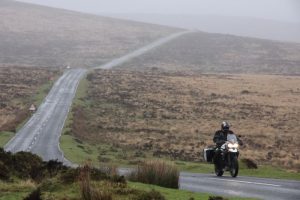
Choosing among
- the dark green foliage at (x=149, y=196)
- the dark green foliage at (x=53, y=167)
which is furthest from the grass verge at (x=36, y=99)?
the dark green foliage at (x=149, y=196)

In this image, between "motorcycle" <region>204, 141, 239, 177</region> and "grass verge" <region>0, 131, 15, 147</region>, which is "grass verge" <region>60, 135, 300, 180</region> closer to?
"motorcycle" <region>204, 141, 239, 177</region>

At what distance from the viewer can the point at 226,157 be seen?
68.6ft

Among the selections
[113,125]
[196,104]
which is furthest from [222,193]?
[196,104]

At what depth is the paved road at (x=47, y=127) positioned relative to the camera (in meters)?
38.7

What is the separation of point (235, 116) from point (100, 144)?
81.0 ft

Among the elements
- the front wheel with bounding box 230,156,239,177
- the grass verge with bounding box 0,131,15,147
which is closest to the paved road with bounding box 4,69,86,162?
the grass verge with bounding box 0,131,15,147

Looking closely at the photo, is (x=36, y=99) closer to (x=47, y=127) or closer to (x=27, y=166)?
(x=47, y=127)

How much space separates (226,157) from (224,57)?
480 ft

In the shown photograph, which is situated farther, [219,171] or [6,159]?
[219,171]

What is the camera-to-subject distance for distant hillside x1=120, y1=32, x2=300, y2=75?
467 feet

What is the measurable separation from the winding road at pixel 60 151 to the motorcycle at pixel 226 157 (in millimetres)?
432

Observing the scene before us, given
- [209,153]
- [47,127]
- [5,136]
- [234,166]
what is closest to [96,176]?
[234,166]

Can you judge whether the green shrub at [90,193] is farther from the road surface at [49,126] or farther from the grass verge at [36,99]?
the grass verge at [36,99]

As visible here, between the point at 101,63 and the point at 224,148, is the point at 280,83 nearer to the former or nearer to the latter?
the point at 101,63
